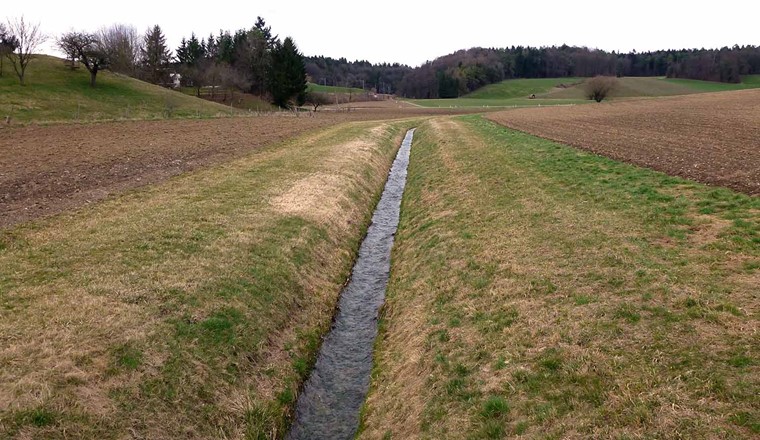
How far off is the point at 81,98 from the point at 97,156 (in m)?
46.0

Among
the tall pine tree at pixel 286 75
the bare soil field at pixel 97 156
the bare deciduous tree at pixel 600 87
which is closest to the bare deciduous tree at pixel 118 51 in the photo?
the tall pine tree at pixel 286 75

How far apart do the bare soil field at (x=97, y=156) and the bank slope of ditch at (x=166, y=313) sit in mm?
2502

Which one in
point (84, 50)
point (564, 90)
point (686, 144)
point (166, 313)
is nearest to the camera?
point (166, 313)

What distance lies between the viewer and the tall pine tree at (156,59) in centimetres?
10219

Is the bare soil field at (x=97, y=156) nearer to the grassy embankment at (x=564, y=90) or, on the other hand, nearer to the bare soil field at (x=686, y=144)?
the bare soil field at (x=686, y=144)

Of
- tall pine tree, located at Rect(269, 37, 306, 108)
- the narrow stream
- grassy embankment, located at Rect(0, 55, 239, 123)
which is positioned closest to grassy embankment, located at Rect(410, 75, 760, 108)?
tall pine tree, located at Rect(269, 37, 306, 108)

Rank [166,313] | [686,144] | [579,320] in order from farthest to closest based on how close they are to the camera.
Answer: [686,144]
[166,313]
[579,320]

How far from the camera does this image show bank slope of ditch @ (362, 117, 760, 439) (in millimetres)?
7660

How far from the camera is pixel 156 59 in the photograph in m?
103

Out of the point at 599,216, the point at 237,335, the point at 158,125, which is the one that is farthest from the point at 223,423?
the point at 158,125

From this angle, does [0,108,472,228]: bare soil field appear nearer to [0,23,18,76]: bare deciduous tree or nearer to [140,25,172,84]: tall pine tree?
[0,23,18,76]: bare deciduous tree

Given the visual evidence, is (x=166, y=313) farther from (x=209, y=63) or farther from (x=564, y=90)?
(x=564, y=90)

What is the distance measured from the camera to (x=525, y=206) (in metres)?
19.3

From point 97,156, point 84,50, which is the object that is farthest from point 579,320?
point 84,50
